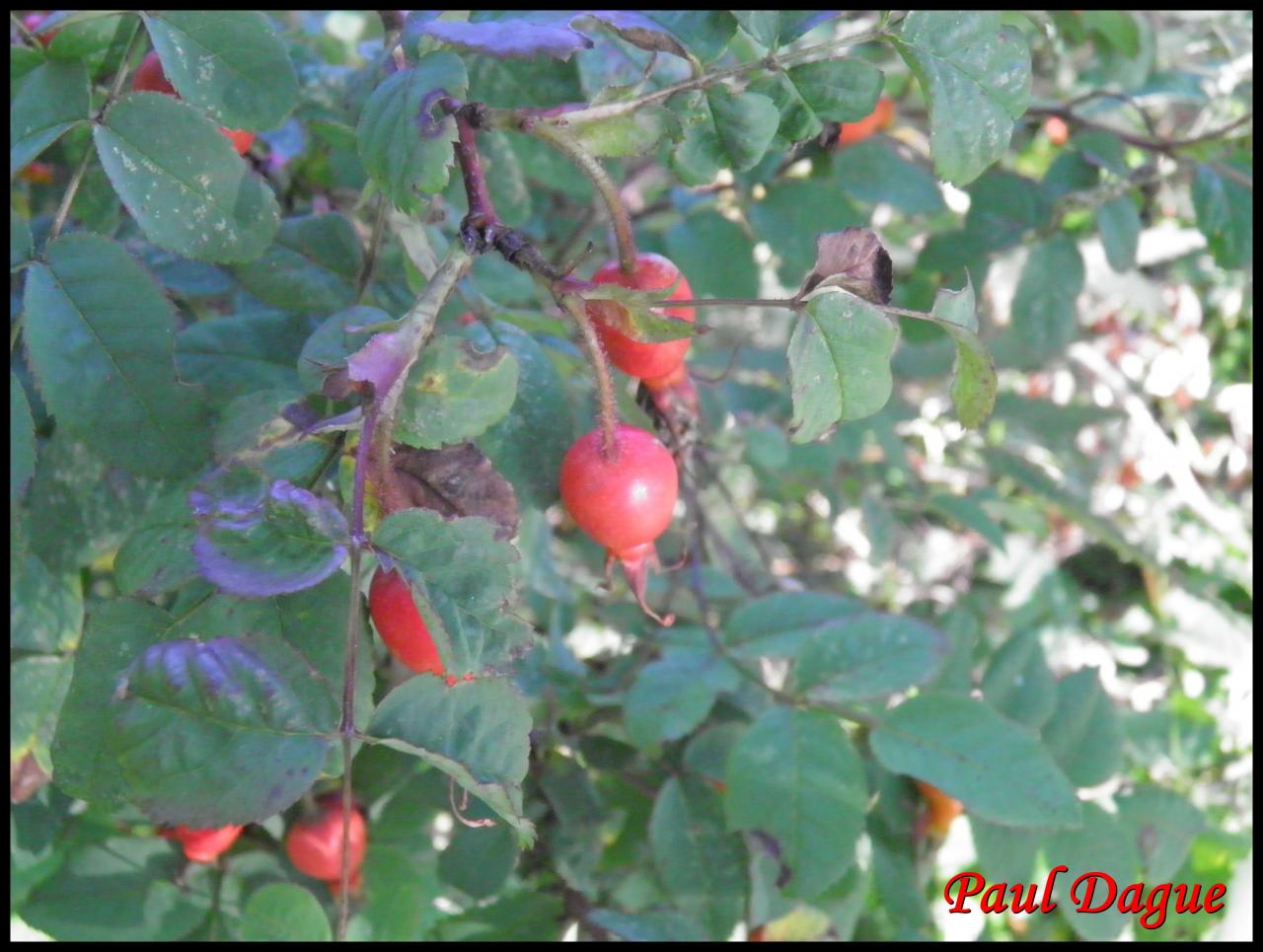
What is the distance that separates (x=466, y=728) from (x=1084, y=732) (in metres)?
0.95

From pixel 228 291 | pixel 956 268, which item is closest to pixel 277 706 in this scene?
pixel 228 291

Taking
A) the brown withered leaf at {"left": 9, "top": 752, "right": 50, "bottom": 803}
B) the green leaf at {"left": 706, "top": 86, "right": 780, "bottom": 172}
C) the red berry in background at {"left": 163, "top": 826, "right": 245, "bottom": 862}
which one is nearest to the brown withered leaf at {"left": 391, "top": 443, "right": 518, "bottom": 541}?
the green leaf at {"left": 706, "top": 86, "right": 780, "bottom": 172}

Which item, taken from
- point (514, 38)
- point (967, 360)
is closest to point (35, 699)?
point (514, 38)

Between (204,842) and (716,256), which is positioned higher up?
(716,256)

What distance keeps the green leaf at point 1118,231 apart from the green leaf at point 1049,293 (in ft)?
0.19

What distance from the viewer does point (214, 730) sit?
635mm

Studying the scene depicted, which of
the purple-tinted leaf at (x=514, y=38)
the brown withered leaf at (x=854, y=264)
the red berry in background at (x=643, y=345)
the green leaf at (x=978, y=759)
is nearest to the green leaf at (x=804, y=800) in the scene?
the green leaf at (x=978, y=759)

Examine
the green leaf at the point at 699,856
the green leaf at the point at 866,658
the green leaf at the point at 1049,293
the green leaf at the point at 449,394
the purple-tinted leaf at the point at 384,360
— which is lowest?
the green leaf at the point at 699,856

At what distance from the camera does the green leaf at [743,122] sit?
0.75m

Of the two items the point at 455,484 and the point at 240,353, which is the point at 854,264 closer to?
the point at 455,484

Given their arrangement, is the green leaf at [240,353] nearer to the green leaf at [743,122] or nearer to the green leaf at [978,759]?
the green leaf at [743,122]

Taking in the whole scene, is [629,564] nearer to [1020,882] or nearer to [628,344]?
[628,344]

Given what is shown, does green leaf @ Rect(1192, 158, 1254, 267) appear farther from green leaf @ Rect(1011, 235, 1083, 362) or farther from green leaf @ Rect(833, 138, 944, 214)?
green leaf @ Rect(833, 138, 944, 214)

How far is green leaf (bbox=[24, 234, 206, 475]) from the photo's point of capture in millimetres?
760
